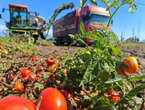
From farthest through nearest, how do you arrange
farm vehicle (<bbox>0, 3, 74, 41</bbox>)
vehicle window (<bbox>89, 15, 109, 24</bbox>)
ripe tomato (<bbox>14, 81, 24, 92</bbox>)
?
farm vehicle (<bbox>0, 3, 74, 41</bbox>)
vehicle window (<bbox>89, 15, 109, 24</bbox>)
ripe tomato (<bbox>14, 81, 24, 92</bbox>)

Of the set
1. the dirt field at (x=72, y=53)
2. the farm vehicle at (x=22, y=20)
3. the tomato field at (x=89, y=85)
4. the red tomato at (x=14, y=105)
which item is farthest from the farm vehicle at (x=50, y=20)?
the red tomato at (x=14, y=105)

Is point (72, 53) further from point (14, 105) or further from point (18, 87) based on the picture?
point (14, 105)

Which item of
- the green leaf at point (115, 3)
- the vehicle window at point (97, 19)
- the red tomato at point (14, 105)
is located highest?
the vehicle window at point (97, 19)

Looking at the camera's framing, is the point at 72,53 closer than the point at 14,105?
No

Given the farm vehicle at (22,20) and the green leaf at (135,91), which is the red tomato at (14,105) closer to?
the green leaf at (135,91)

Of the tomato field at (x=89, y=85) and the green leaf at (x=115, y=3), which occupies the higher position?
the green leaf at (x=115, y=3)

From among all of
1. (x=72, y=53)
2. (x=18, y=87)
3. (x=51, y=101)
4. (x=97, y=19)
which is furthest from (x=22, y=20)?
(x=51, y=101)

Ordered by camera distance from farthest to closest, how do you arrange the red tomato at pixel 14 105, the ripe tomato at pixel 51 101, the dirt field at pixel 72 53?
the dirt field at pixel 72 53 → the ripe tomato at pixel 51 101 → the red tomato at pixel 14 105

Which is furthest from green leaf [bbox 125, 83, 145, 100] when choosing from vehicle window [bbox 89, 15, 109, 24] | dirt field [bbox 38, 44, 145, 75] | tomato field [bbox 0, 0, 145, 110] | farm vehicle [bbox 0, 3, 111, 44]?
vehicle window [bbox 89, 15, 109, 24]

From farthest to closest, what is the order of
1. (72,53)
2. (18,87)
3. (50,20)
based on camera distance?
(50,20) < (72,53) < (18,87)

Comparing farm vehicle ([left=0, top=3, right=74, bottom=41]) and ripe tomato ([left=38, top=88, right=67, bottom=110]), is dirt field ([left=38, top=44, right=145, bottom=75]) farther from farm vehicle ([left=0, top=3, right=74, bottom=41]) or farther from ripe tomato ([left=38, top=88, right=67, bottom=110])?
farm vehicle ([left=0, top=3, right=74, bottom=41])

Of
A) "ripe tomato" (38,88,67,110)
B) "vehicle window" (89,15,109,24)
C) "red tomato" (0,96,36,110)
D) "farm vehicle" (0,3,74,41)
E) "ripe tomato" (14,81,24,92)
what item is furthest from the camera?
"farm vehicle" (0,3,74,41)

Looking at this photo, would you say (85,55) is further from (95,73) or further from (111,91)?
(111,91)

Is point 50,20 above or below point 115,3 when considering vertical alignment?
above
